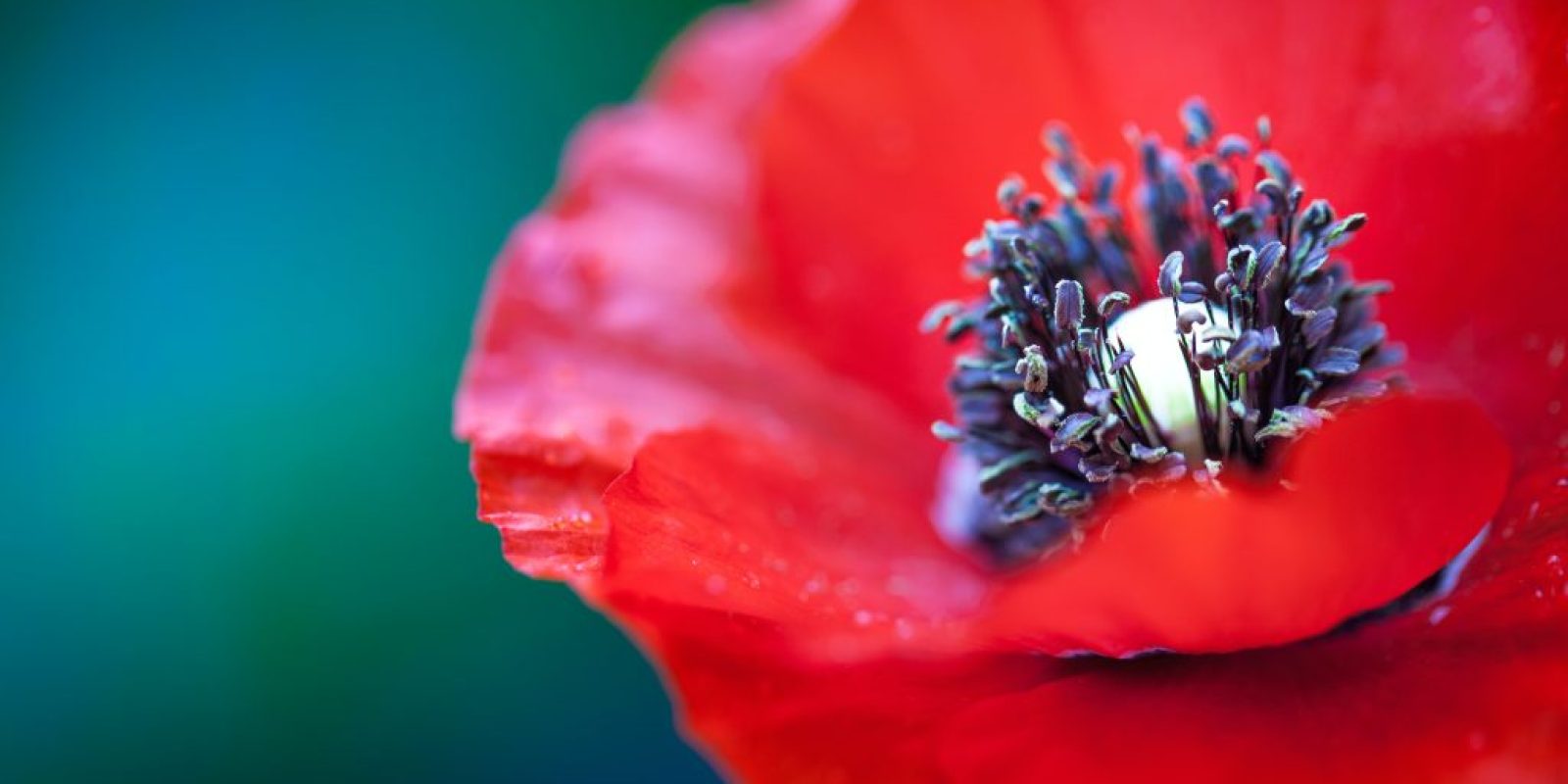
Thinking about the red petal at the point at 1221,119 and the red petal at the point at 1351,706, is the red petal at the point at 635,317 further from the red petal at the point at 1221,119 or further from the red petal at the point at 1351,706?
the red petal at the point at 1351,706

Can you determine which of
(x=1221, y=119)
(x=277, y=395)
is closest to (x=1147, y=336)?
(x=1221, y=119)

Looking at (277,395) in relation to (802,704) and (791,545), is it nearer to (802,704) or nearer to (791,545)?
(791,545)

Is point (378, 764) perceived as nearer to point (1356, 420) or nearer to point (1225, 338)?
point (1225, 338)

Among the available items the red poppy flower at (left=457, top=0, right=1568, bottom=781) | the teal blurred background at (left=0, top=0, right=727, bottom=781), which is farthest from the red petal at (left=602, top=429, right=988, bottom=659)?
the teal blurred background at (left=0, top=0, right=727, bottom=781)

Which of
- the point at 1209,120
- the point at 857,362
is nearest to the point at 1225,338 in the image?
the point at 1209,120

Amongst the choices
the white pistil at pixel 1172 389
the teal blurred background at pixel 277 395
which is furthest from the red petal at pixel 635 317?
the teal blurred background at pixel 277 395

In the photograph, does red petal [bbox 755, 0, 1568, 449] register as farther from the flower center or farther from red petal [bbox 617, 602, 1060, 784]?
red petal [bbox 617, 602, 1060, 784]
